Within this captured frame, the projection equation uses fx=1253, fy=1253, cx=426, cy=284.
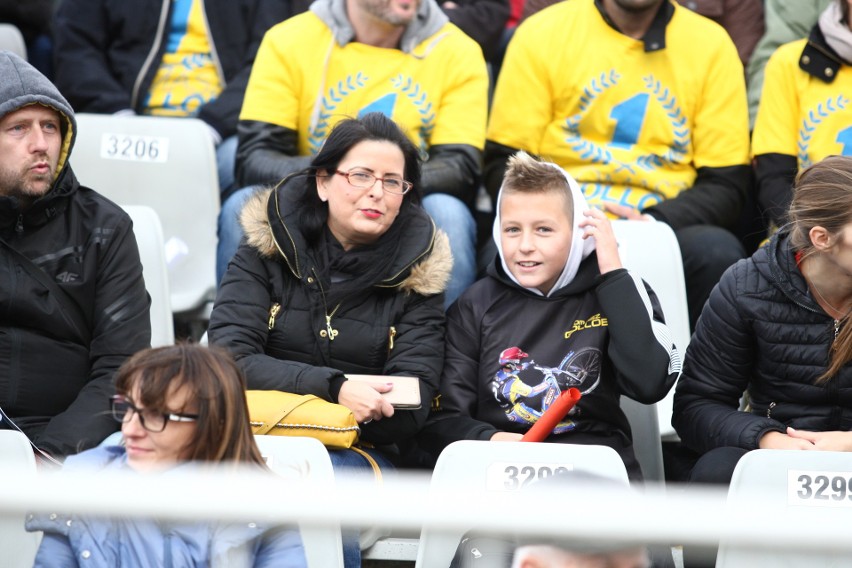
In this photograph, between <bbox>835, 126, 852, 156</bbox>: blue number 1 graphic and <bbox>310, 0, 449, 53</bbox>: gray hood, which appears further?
<bbox>310, 0, 449, 53</bbox>: gray hood

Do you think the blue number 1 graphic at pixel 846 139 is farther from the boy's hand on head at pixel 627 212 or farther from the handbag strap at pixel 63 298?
the handbag strap at pixel 63 298

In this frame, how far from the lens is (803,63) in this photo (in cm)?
459

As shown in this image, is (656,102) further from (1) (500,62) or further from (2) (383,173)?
(2) (383,173)

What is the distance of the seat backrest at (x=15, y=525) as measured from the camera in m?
2.68

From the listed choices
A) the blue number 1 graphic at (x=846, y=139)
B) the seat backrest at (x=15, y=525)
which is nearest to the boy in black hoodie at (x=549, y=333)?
the seat backrest at (x=15, y=525)

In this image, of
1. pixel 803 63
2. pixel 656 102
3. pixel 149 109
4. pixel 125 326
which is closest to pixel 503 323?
pixel 125 326

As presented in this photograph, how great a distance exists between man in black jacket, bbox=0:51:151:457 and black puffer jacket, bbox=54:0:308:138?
5.06 ft

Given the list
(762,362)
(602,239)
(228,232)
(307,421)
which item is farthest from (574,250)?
(228,232)

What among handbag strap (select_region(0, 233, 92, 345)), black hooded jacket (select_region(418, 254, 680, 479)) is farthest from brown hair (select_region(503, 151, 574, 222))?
handbag strap (select_region(0, 233, 92, 345))

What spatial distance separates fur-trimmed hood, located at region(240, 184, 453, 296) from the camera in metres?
3.46

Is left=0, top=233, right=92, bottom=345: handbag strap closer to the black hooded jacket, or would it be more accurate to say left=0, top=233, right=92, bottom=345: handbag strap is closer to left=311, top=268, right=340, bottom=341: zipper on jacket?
left=311, top=268, right=340, bottom=341: zipper on jacket

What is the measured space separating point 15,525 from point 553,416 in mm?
1255

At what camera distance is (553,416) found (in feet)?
9.96

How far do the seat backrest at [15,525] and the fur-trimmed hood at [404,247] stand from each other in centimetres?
100
